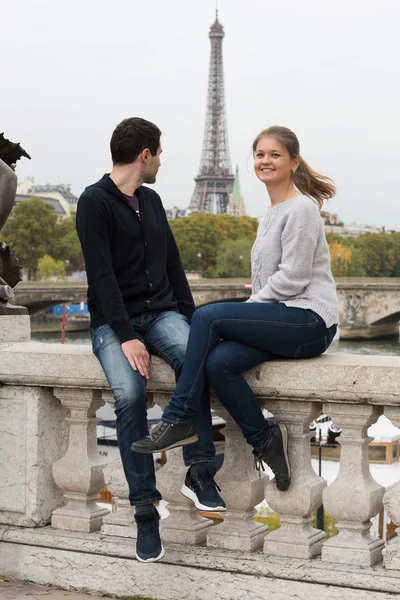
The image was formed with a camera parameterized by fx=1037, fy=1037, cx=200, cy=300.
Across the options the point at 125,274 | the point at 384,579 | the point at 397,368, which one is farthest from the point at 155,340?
the point at 384,579

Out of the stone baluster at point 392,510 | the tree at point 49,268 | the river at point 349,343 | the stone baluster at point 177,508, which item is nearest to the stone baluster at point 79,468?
the stone baluster at point 177,508

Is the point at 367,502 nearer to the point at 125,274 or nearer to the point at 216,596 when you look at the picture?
the point at 216,596

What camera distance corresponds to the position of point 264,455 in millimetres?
3072

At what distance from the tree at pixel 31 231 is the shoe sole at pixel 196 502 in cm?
6947

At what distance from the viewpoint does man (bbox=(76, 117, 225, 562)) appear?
125 inches

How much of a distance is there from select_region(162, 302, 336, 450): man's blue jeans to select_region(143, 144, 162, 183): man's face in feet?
1.84

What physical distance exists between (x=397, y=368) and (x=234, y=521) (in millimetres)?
768

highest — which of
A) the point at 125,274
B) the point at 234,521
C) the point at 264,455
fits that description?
the point at 125,274

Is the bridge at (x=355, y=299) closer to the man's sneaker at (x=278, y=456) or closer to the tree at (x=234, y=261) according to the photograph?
the tree at (x=234, y=261)

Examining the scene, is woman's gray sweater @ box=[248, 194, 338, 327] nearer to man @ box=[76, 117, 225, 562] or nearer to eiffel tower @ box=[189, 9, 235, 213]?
man @ box=[76, 117, 225, 562]

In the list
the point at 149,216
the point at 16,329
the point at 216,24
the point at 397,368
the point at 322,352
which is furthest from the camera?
the point at 216,24

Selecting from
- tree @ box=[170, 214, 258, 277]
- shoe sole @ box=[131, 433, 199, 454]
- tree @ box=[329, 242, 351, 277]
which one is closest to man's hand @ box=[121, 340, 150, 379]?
shoe sole @ box=[131, 433, 199, 454]

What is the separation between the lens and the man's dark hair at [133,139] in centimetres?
330

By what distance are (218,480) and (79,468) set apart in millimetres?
546
